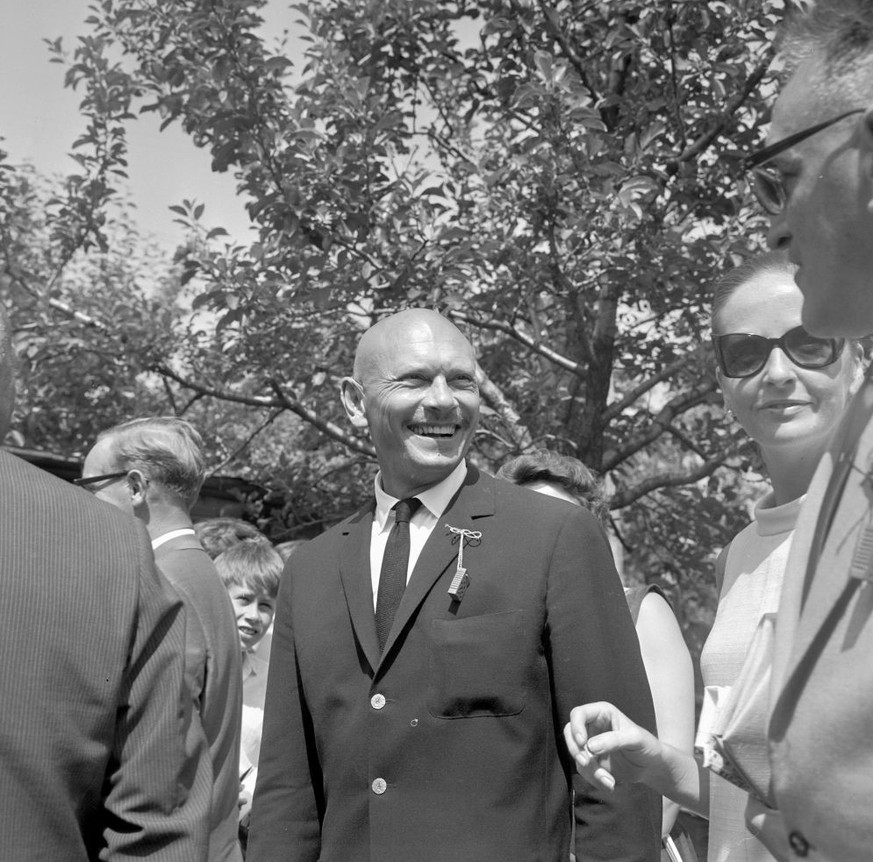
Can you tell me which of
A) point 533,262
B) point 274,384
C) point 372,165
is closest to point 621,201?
point 533,262

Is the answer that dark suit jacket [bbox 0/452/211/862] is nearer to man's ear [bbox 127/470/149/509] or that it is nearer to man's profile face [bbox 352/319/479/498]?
man's profile face [bbox 352/319/479/498]

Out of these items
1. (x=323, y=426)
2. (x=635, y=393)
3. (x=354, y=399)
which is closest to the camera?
(x=354, y=399)

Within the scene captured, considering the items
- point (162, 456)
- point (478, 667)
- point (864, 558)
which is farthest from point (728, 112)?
point (864, 558)

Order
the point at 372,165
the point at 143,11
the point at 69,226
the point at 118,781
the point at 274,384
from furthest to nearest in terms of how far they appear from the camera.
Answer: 1. the point at 69,226
2. the point at 274,384
3. the point at 143,11
4. the point at 372,165
5. the point at 118,781

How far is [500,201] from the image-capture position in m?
6.02

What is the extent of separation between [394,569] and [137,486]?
1.52 m

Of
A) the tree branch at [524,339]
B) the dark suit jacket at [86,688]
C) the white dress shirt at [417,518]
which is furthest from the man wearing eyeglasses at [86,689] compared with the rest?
the tree branch at [524,339]

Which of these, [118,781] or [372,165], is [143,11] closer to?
[372,165]

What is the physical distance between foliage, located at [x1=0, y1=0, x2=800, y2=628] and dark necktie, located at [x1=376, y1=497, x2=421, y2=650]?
2860 millimetres

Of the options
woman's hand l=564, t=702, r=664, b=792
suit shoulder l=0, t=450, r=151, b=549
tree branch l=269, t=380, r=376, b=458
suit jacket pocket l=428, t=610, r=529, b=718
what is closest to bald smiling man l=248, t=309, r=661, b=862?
suit jacket pocket l=428, t=610, r=529, b=718

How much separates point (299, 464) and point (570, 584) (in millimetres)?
5676

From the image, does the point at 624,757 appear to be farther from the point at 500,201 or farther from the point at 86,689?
the point at 500,201

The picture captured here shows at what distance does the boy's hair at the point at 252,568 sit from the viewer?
16.8ft

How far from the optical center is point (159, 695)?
6.46 ft
